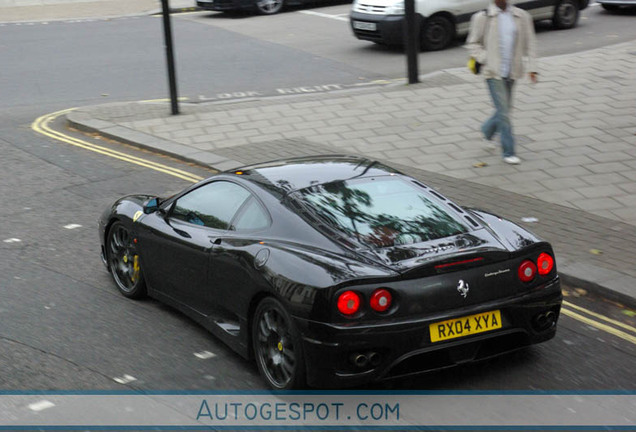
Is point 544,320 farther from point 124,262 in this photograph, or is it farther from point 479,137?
point 479,137

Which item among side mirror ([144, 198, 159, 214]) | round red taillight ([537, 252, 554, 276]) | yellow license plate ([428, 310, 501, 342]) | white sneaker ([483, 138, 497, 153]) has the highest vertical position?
side mirror ([144, 198, 159, 214])

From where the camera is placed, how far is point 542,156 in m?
11.6

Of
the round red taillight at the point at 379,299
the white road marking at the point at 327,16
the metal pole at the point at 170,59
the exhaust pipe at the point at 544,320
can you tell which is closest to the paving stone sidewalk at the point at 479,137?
the metal pole at the point at 170,59

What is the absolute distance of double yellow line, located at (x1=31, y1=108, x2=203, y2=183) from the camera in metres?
11.9

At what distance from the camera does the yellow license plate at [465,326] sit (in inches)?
213

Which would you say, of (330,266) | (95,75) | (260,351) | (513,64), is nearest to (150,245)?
(260,351)

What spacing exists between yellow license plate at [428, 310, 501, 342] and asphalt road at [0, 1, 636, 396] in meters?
0.47

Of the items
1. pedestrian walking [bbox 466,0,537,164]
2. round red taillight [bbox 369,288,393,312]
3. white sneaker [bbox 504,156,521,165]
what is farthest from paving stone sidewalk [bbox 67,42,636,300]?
round red taillight [bbox 369,288,393,312]

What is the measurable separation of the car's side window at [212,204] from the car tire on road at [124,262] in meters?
0.71

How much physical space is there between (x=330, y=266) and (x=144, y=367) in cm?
161

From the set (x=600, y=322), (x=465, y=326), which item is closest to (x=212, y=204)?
(x=465, y=326)

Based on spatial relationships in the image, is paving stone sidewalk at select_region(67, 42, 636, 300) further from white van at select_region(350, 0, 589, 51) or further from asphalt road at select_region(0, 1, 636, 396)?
white van at select_region(350, 0, 589, 51)

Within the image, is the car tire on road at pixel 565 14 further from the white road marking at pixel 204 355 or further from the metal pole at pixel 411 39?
the white road marking at pixel 204 355

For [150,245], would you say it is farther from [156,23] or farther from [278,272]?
[156,23]
